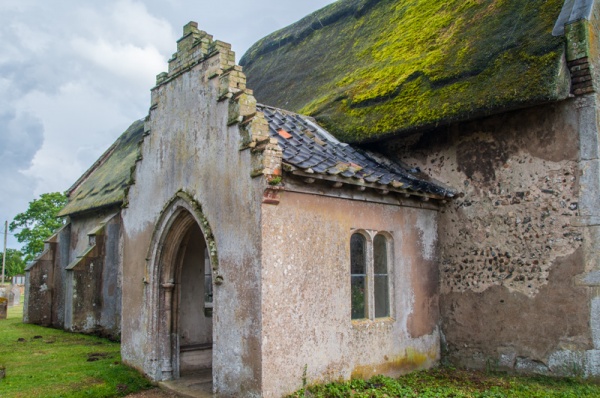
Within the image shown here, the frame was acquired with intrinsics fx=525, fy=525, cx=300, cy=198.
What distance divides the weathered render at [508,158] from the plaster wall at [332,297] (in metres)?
0.77

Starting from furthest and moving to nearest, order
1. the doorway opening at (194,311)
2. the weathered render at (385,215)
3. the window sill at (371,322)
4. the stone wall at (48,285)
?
the stone wall at (48,285) < the doorway opening at (194,311) < the window sill at (371,322) < the weathered render at (385,215)

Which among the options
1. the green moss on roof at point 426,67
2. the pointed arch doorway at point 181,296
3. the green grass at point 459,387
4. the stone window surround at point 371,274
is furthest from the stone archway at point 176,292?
the green moss on roof at point 426,67

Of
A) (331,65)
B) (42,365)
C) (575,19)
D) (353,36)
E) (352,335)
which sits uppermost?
(353,36)

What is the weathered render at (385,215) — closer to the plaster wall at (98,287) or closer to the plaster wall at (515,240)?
the plaster wall at (515,240)

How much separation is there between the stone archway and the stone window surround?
2926mm

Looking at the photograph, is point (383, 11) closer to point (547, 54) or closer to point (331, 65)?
point (331, 65)

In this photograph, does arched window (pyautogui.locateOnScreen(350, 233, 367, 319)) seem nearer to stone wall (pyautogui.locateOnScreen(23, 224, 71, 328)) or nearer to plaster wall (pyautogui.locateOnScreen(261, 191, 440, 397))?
plaster wall (pyautogui.locateOnScreen(261, 191, 440, 397))

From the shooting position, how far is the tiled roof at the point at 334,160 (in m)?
8.16

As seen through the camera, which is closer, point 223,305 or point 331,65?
point 223,305

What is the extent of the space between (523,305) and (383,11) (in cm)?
972

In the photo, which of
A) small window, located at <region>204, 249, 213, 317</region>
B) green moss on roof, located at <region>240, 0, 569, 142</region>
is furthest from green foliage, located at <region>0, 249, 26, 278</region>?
small window, located at <region>204, 249, 213, 317</region>

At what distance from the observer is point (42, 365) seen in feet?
37.3

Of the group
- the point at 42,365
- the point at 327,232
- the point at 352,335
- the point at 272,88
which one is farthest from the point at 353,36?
the point at 42,365

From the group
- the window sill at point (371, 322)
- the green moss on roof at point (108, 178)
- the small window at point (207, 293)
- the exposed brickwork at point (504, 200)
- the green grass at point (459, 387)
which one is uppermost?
the green moss on roof at point (108, 178)
